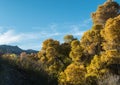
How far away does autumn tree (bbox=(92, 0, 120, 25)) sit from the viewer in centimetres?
4103

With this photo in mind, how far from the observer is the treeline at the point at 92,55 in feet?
95.5

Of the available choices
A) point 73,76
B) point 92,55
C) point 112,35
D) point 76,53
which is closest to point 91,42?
point 92,55

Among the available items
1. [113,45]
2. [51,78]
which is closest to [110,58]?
[113,45]

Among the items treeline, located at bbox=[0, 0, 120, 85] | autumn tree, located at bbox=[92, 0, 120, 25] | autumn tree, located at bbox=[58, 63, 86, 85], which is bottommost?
autumn tree, located at bbox=[58, 63, 86, 85]

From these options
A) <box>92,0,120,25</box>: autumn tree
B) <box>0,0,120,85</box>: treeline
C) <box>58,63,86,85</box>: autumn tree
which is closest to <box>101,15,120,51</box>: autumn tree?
<box>0,0,120,85</box>: treeline

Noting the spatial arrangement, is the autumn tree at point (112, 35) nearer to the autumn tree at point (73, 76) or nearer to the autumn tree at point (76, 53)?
the autumn tree at point (76, 53)

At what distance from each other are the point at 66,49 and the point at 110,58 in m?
9.99

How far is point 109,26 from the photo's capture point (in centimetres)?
3194

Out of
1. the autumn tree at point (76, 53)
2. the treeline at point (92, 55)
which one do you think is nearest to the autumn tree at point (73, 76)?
the treeline at point (92, 55)

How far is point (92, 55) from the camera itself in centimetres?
3572

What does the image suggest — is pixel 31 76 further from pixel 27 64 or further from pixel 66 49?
pixel 66 49

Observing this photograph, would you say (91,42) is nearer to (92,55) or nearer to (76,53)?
(92,55)

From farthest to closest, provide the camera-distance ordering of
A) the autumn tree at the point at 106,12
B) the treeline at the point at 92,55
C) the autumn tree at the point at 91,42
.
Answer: the autumn tree at the point at 106,12
the autumn tree at the point at 91,42
the treeline at the point at 92,55

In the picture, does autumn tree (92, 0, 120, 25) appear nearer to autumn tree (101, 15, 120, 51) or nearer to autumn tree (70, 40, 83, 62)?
autumn tree (70, 40, 83, 62)
